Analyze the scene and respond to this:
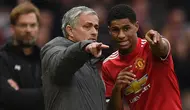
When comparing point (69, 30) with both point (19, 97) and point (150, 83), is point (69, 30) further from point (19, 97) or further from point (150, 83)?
point (19, 97)

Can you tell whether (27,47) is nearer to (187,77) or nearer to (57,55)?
(57,55)

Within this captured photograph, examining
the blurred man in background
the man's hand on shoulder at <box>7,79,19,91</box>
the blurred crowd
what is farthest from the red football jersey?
the blurred crowd

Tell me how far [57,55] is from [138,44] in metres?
1.27

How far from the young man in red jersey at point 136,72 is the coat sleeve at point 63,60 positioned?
73 cm

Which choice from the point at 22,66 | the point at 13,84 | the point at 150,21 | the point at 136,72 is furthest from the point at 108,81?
the point at 150,21

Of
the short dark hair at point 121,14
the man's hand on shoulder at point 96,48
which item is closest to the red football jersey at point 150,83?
the short dark hair at point 121,14

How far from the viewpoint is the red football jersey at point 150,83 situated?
284 inches

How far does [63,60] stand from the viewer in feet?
20.4

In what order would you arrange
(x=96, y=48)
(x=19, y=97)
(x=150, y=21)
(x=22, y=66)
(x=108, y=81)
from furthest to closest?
(x=150, y=21), (x=22, y=66), (x=19, y=97), (x=108, y=81), (x=96, y=48)

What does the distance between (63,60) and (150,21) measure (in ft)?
25.5

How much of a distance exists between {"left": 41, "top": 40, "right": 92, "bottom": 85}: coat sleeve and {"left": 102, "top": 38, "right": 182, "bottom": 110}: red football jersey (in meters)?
0.99

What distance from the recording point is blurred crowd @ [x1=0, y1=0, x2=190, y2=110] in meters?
12.3

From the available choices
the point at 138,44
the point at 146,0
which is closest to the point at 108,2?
the point at 146,0

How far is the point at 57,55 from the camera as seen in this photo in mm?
6355
